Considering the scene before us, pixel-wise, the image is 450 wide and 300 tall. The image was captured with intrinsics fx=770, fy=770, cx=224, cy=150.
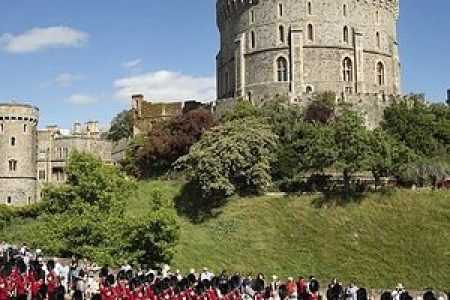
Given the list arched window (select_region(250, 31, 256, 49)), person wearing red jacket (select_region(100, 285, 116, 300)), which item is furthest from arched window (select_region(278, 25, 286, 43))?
person wearing red jacket (select_region(100, 285, 116, 300))

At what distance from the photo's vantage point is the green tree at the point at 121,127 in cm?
8244

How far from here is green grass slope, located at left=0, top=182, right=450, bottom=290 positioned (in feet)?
129

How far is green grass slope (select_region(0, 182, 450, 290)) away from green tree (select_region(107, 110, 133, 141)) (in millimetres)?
35367

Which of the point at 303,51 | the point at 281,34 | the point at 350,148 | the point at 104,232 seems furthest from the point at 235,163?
the point at 281,34

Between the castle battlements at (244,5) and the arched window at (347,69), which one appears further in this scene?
the castle battlements at (244,5)

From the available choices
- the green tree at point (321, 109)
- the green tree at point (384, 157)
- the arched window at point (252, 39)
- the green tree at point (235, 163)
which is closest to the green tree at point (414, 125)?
the green tree at point (321, 109)

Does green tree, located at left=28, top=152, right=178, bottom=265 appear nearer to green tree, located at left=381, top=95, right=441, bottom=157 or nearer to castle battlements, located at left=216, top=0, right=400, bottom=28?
green tree, located at left=381, top=95, right=441, bottom=157

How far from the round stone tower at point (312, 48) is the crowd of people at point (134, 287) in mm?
39060

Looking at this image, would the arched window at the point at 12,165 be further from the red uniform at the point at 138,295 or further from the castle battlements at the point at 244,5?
the red uniform at the point at 138,295

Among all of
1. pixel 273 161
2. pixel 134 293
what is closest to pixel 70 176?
pixel 273 161

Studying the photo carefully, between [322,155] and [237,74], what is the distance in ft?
79.2

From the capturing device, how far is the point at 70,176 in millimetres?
46531

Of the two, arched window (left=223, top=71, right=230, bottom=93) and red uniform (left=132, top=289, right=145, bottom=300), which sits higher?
arched window (left=223, top=71, right=230, bottom=93)

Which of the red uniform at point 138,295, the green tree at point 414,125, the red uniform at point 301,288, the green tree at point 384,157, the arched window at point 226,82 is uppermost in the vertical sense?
the arched window at point 226,82
